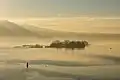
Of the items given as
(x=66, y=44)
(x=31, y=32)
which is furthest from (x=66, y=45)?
(x=31, y=32)

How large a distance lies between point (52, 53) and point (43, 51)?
5 cm

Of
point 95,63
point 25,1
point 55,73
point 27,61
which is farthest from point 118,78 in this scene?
point 25,1

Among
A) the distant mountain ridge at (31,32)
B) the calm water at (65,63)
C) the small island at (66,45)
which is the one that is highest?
the distant mountain ridge at (31,32)

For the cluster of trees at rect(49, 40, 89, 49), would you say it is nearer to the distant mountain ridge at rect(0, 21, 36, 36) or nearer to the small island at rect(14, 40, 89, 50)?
the small island at rect(14, 40, 89, 50)

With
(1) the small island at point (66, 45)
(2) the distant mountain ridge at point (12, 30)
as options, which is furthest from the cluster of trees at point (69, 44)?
(2) the distant mountain ridge at point (12, 30)

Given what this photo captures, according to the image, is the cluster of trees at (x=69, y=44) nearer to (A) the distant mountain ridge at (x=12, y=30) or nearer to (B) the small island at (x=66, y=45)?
(B) the small island at (x=66, y=45)

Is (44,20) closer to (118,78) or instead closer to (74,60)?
(74,60)

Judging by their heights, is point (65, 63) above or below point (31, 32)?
Answer: below

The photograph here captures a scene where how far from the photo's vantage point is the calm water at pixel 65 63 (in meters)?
1.25

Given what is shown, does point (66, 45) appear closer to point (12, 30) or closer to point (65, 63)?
point (65, 63)

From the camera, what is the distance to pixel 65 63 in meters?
1.26

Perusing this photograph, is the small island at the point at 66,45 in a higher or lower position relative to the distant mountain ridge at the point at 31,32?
lower

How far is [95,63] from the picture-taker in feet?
4.13

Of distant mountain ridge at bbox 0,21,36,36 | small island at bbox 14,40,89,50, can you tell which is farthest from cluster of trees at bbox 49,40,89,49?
distant mountain ridge at bbox 0,21,36,36
